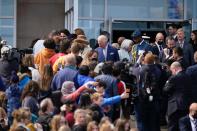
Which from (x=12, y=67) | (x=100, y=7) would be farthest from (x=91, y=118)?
(x=100, y=7)

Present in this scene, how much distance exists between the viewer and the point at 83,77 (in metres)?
12.5

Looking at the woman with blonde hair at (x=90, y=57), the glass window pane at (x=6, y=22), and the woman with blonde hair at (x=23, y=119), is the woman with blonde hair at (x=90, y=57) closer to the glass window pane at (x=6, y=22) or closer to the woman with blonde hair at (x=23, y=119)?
the woman with blonde hair at (x=23, y=119)

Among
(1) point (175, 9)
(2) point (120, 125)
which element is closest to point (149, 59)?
(2) point (120, 125)

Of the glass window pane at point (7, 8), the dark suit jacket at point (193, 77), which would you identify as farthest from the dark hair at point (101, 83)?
the glass window pane at point (7, 8)

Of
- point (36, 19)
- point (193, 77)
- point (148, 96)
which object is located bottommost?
point (148, 96)

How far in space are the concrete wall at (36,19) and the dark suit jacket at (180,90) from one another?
43.7ft

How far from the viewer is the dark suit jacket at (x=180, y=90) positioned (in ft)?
43.0

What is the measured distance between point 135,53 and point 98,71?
256cm

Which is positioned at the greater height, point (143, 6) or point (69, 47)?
point (143, 6)

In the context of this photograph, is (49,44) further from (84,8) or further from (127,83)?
(84,8)

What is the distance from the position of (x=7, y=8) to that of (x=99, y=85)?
12.9 metres

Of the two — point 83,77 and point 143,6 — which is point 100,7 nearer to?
point 143,6

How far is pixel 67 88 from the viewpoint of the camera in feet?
38.5

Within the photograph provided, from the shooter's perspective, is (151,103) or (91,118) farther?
(151,103)
